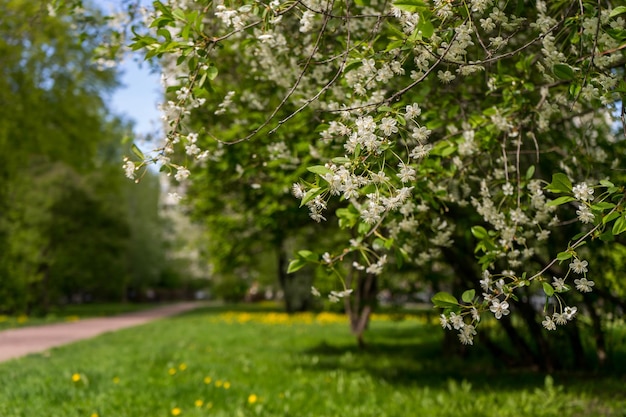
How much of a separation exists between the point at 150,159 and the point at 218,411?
297 centimetres

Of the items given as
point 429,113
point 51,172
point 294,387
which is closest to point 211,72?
point 429,113

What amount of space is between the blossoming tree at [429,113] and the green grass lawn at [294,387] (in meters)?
1.29

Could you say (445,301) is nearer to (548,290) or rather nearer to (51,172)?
(548,290)

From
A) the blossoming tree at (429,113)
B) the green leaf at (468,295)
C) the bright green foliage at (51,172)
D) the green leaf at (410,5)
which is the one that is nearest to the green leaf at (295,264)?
the blossoming tree at (429,113)

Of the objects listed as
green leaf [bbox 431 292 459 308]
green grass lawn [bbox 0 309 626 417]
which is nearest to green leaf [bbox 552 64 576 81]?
green leaf [bbox 431 292 459 308]

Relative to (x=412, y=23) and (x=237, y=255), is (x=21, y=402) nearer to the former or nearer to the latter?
(x=237, y=255)

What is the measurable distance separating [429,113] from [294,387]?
3.69 meters

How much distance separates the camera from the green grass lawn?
15.8 feet

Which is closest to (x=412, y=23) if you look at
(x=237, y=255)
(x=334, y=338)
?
(x=237, y=255)

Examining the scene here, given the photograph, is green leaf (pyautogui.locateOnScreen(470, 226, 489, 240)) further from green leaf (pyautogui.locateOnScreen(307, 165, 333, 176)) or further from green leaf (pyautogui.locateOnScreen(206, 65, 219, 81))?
green leaf (pyautogui.locateOnScreen(206, 65, 219, 81))

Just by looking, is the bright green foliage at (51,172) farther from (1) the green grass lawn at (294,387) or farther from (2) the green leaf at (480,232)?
(2) the green leaf at (480,232)

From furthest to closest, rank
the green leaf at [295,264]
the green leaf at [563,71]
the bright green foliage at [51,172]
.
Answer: the bright green foliage at [51,172] < the green leaf at [295,264] < the green leaf at [563,71]

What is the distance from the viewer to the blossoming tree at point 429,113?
7.24 feet

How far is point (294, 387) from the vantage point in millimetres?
5895
